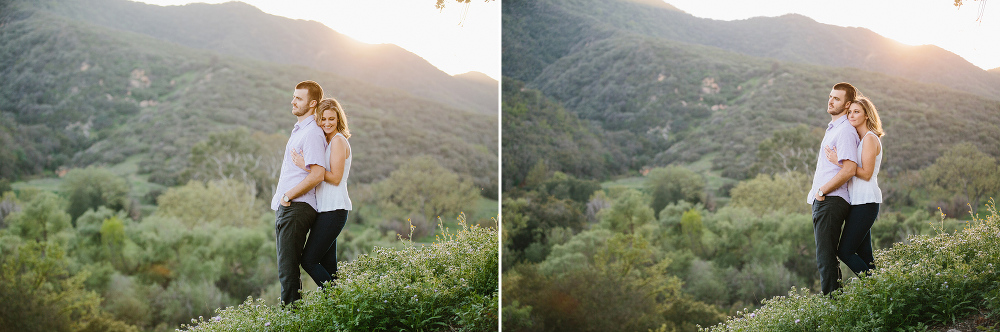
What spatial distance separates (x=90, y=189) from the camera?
11523 millimetres

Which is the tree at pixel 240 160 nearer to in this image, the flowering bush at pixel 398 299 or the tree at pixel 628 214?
the tree at pixel 628 214

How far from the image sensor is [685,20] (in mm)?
7727

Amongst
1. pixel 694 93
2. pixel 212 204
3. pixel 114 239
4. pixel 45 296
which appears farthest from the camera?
pixel 212 204

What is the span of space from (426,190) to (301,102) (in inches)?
408

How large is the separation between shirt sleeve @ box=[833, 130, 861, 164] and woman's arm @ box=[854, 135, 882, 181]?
0.03 meters

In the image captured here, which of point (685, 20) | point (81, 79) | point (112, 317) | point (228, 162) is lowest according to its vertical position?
point (112, 317)

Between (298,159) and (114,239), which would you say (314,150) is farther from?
(114,239)

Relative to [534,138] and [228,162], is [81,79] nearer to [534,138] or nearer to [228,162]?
[228,162]

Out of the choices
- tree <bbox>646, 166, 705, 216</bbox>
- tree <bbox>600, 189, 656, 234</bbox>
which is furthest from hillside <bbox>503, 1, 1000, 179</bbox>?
tree <bbox>600, 189, 656, 234</bbox>

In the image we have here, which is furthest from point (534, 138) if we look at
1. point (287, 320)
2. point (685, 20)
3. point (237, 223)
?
point (237, 223)

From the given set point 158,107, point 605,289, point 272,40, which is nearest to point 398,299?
point 605,289

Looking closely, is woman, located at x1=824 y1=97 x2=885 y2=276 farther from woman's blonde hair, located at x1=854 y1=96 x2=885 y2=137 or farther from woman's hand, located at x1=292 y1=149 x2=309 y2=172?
woman's hand, located at x1=292 y1=149 x2=309 y2=172

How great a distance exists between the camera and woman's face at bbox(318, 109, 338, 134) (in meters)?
3.00

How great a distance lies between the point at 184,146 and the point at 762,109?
39.7 feet
